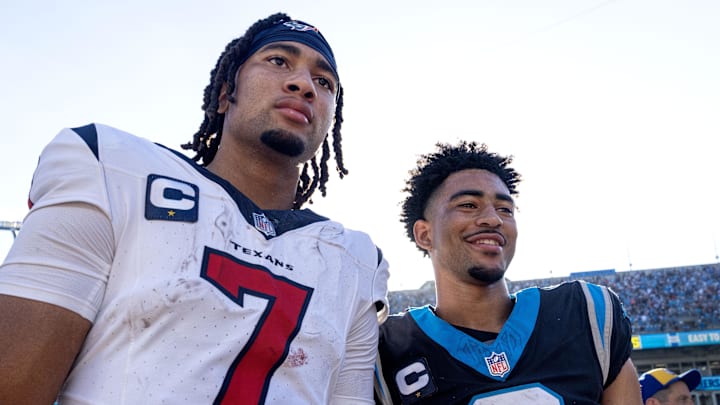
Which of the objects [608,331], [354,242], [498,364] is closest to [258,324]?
[354,242]

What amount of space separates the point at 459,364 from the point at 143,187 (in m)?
1.84

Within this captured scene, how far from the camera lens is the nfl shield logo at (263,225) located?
6.48ft

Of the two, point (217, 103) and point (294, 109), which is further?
point (217, 103)

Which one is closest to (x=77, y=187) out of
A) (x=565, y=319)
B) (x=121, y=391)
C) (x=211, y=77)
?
(x=121, y=391)

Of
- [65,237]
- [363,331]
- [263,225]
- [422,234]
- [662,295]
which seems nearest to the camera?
[65,237]

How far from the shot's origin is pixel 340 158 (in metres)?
3.18

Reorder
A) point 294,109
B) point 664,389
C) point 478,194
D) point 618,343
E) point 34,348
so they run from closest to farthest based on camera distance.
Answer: point 34,348, point 294,109, point 618,343, point 478,194, point 664,389

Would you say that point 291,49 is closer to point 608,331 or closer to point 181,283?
point 181,283

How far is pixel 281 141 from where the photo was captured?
2273 millimetres

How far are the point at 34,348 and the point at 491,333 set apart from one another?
229cm

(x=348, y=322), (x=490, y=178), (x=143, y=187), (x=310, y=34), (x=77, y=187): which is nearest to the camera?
(x=77, y=187)

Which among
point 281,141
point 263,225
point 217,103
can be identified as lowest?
point 263,225

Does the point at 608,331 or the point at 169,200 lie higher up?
the point at 169,200

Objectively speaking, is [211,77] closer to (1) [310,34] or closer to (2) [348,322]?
(1) [310,34]
